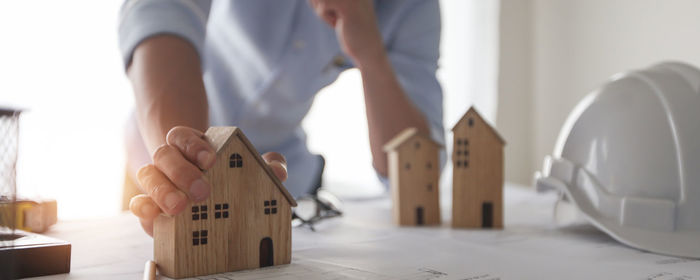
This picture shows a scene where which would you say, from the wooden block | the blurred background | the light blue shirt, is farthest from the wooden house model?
the blurred background

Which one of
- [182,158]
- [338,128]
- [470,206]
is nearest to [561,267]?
[470,206]

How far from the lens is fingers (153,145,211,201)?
50 centimetres

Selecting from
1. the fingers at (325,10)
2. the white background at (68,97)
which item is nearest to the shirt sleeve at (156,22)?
the fingers at (325,10)

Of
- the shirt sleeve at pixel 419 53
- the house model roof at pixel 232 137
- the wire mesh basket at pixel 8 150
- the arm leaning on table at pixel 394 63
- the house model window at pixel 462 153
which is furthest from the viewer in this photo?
the shirt sleeve at pixel 419 53

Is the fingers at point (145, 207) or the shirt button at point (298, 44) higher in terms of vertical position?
the shirt button at point (298, 44)

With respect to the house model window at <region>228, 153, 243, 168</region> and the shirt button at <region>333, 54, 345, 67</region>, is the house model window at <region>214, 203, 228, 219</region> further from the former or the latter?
the shirt button at <region>333, 54, 345, 67</region>

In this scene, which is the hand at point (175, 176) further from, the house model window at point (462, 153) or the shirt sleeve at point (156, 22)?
the house model window at point (462, 153)

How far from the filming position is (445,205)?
1.14m

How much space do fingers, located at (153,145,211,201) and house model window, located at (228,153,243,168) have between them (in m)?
0.03

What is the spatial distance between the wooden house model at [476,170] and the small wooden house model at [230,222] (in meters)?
0.36

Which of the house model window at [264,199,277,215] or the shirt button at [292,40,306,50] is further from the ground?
the shirt button at [292,40,306,50]

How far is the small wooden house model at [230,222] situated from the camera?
0.51 metres

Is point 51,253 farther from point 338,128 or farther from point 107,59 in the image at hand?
point 338,128

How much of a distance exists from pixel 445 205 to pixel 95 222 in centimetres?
66
